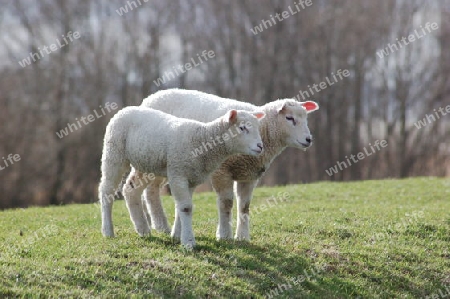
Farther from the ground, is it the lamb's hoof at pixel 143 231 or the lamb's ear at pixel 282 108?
the lamb's ear at pixel 282 108

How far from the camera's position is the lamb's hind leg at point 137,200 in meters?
9.32

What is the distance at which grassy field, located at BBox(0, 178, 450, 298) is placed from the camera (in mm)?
7020

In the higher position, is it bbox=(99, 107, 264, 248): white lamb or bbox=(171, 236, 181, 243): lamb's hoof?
bbox=(99, 107, 264, 248): white lamb

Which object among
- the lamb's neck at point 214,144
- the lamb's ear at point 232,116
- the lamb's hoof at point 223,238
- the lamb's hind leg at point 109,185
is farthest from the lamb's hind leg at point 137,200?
the lamb's ear at point 232,116

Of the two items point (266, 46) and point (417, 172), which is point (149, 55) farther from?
point (417, 172)

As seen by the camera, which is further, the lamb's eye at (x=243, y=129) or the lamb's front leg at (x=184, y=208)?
the lamb's front leg at (x=184, y=208)

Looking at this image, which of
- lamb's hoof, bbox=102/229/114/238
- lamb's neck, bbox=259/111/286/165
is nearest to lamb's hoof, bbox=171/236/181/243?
lamb's hoof, bbox=102/229/114/238

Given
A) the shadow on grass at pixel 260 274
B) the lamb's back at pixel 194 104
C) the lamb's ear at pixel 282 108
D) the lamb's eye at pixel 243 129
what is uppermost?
the lamb's back at pixel 194 104

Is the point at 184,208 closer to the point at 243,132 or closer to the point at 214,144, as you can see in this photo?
the point at 214,144

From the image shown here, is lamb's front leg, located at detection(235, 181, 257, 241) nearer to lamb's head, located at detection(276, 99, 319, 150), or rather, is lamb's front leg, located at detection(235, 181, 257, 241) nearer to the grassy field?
the grassy field

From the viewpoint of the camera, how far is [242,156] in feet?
29.3

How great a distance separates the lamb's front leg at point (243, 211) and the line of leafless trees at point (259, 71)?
22287mm

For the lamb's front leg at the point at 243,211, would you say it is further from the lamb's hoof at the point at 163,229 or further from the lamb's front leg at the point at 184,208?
the lamb's front leg at the point at 184,208

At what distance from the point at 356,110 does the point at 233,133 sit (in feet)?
112
